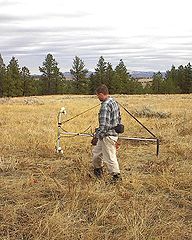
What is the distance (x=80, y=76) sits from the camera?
202 ft

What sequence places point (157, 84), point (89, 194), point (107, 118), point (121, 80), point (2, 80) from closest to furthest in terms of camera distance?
1. point (89, 194)
2. point (107, 118)
3. point (2, 80)
4. point (121, 80)
5. point (157, 84)

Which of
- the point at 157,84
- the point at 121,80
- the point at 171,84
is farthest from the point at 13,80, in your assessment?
the point at 171,84

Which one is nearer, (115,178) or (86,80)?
(115,178)

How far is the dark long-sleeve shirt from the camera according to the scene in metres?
6.54

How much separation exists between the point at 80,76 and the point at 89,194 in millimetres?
56456

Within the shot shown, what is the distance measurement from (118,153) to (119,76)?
50.8m

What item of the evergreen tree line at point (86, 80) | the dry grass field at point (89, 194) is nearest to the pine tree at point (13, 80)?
the evergreen tree line at point (86, 80)

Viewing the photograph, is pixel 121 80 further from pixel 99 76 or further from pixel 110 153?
pixel 110 153

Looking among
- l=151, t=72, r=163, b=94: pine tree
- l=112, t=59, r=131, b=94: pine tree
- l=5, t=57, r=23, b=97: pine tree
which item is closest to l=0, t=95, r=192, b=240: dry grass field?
l=5, t=57, r=23, b=97: pine tree

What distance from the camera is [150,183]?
6.44 meters

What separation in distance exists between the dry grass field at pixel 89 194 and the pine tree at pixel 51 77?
52909 mm

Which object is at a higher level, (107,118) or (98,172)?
(107,118)

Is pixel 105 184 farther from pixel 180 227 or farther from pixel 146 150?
pixel 146 150

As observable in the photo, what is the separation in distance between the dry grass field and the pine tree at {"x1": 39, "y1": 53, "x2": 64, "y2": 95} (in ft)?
174
